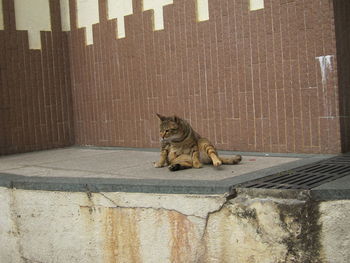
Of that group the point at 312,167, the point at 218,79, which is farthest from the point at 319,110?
the point at 218,79

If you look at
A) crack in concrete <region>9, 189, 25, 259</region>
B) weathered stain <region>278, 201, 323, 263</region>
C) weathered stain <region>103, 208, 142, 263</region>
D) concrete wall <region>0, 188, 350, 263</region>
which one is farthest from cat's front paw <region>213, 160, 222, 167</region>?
crack in concrete <region>9, 189, 25, 259</region>

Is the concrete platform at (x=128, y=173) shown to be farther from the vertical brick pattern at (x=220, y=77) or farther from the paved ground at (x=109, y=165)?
the vertical brick pattern at (x=220, y=77)

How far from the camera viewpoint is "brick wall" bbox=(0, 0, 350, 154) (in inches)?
212

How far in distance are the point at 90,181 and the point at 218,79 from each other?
2.51 m

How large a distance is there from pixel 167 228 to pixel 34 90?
15.2 ft

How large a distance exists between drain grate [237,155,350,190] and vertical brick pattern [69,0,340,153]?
0.64m

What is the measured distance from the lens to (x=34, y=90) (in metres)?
7.80

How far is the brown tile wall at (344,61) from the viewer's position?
209 inches

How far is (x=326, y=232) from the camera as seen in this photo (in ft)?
11.3

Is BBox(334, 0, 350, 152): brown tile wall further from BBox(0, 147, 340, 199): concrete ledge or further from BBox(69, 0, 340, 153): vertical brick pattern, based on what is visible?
BBox(0, 147, 340, 199): concrete ledge

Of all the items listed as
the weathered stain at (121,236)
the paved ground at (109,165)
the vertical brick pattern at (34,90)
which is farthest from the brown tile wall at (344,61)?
the vertical brick pattern at (34,90)

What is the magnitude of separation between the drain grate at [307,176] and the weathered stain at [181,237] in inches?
21.7

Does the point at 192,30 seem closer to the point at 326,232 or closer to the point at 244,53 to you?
the point at 244,53

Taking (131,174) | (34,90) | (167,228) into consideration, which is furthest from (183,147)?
(34,90)
